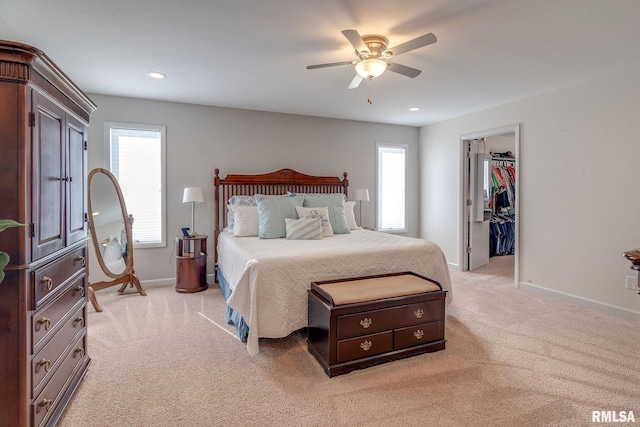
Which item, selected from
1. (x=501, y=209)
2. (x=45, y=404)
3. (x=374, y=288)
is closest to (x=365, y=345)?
(x=374, y=288)

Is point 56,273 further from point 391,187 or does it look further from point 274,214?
point 391,187

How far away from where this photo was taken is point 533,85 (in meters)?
3.67

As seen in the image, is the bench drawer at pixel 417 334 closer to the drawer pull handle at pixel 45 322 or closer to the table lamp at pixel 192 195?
the drawer pull handle at pixel 45 322

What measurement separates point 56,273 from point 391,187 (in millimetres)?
4941

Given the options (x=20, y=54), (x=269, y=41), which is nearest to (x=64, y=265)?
(x=20, y=54)

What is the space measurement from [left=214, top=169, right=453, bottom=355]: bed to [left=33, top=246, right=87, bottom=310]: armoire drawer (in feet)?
3.40

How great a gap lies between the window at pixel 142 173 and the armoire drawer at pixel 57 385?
2.30 m

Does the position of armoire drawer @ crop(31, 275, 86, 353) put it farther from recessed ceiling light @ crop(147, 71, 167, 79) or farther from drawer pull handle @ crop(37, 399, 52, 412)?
recessed ceiling light @ crop(147, 71, 167, 79)

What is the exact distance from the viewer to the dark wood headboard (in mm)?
4559

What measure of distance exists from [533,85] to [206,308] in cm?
438

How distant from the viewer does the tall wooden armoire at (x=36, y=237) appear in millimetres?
1388

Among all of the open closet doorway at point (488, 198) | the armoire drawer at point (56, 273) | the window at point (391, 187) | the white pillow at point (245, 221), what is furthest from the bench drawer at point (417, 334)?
the window at point (391, 187)

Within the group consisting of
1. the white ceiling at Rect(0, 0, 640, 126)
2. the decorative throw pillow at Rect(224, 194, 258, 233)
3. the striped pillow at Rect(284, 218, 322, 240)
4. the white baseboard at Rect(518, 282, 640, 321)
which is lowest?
the white baseboard at Rect(518, 282, 640, 321)

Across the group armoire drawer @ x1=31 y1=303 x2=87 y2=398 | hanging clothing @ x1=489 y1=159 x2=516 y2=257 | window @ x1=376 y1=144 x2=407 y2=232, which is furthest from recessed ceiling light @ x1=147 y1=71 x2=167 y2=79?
hanging clothing @ x1=489 y1=159 x2=516 y2=257
